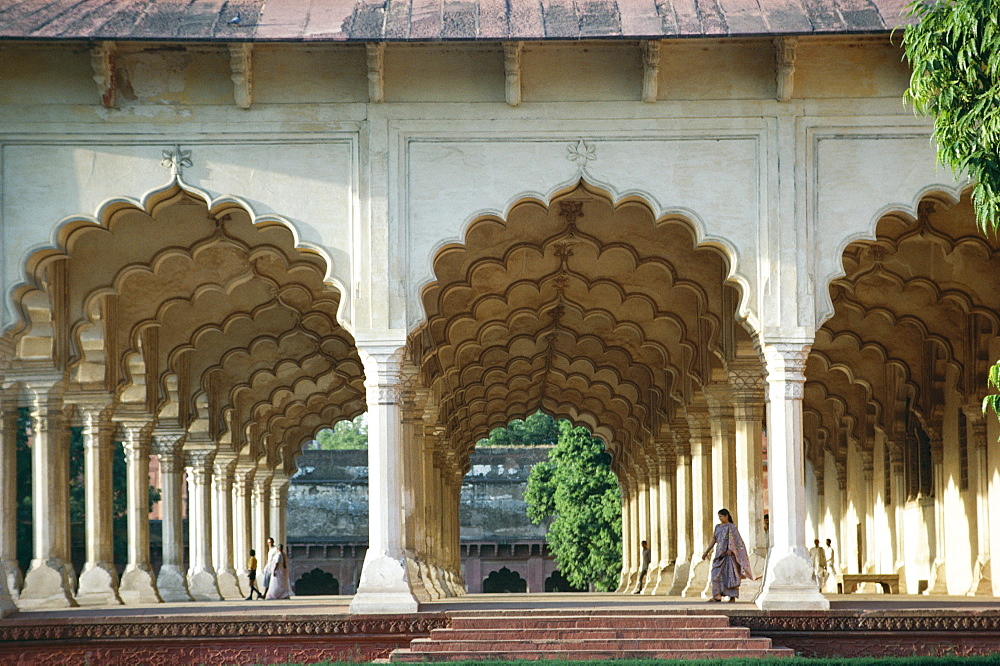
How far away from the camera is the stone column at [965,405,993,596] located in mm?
18969

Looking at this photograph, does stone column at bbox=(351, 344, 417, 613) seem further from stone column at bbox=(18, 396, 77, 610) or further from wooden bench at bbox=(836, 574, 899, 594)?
wooden bench at bbox=(836, 574, 899, 594)

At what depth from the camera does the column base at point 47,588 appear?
55.5 feet

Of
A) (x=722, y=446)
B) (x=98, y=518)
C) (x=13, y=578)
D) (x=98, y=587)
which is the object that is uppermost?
(x=722, y=446)

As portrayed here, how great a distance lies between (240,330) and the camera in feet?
73.3

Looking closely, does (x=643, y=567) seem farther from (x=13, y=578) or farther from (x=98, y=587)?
(x=13, y=578)

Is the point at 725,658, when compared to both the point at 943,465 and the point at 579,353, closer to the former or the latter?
the point at 943,465

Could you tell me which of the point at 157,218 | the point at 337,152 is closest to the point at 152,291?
the point at 157,218

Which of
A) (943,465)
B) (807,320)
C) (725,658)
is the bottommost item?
(725,658)

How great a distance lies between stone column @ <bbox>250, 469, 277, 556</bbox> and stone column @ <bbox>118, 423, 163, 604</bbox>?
8240 millimetres

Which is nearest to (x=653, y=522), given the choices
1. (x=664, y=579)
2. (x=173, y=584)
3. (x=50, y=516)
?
(x=664, y=579)

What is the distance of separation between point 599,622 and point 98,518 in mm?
9475

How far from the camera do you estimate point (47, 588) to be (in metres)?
17.2

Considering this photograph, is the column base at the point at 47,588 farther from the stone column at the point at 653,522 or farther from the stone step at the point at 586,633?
the stone column at the point at 653,522

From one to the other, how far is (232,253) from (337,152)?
189 inches
